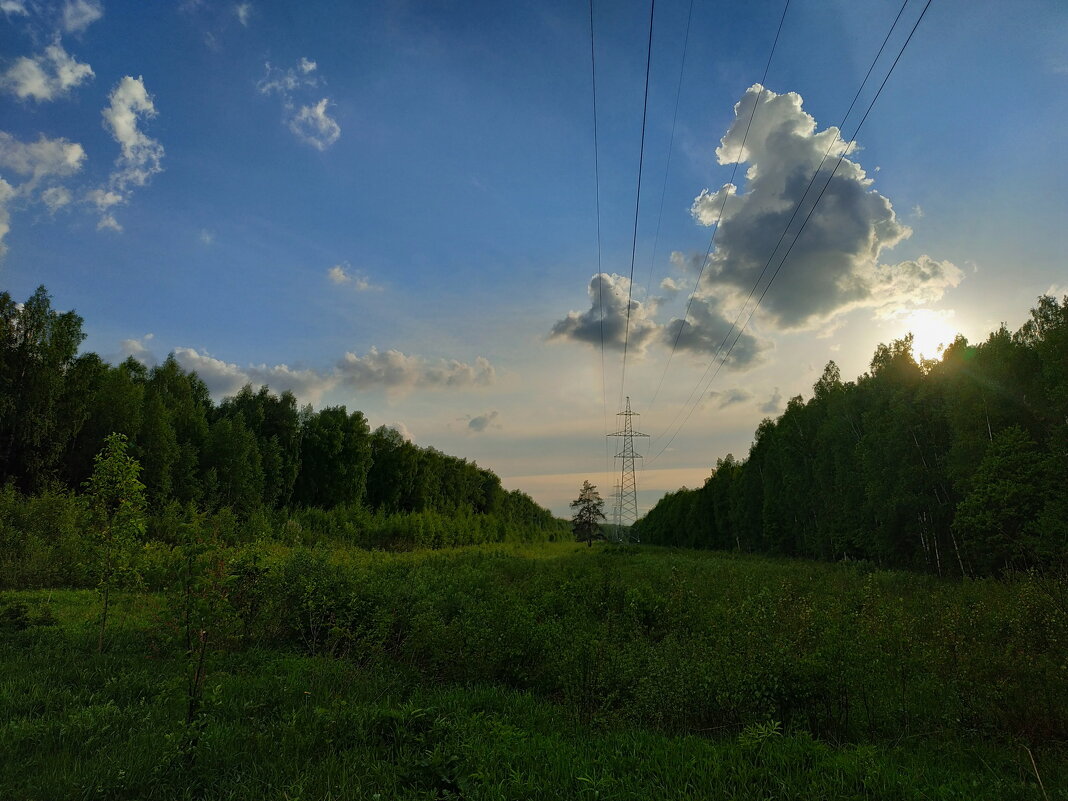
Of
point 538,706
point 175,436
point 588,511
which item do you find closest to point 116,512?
point 538,706

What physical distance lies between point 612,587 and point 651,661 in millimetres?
6955

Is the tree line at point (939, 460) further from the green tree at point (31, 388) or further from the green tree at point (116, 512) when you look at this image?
the green tree at point (31, 388)

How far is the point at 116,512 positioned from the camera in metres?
10.2

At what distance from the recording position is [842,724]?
21.3 ft

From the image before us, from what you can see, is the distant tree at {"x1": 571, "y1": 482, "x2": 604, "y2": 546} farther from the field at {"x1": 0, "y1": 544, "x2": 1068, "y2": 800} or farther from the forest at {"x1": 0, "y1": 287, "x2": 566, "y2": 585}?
the field at {"x1": 0, "y1": 544, "x2": 1068, "y2": 800}

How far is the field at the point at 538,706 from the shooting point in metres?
Answer: 4.96

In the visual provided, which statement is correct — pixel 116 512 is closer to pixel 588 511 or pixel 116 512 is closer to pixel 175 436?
pixel 175 436

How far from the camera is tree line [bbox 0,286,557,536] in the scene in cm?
2678

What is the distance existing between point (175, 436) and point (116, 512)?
2720cm

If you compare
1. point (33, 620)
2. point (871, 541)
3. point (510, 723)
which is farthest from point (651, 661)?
point (871, 541)

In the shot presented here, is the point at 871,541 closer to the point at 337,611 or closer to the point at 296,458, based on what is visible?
the point at 337,611

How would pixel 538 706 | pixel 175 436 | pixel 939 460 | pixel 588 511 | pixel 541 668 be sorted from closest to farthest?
pixel 538 706, pixel 541 668, pixel 939 460, pixel 175 436, pixel 588 511

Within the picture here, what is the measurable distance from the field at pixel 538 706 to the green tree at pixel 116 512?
4.23 feet

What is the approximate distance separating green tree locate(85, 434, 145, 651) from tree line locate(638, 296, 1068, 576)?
65.7 ft
